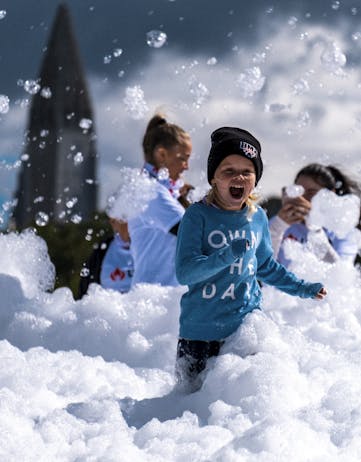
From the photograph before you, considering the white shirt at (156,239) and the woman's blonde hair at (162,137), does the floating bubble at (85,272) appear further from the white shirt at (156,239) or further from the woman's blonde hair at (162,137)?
the woman's blonde hair at (162,137)

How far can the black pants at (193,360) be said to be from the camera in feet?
12.1

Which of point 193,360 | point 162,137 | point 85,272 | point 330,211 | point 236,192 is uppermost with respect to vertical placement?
point 162,137

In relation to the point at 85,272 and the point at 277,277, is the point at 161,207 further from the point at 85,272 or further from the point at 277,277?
the point at 277,277

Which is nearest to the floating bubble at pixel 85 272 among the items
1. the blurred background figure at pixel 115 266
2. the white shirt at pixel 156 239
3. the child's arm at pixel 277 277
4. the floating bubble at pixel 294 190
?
the blurred background figure at pixel 115 266

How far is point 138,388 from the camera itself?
4.13 meters

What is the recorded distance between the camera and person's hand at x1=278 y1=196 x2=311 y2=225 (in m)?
5.90

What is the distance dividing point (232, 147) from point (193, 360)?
2.85ft

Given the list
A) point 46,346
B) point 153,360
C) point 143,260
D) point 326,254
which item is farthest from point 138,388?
point 326,254

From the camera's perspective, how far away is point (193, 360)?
12.1 feet

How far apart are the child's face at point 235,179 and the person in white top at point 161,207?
1589 mm

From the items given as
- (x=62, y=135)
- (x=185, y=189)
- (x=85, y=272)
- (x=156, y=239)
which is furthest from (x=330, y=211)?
(x=62, y=135)

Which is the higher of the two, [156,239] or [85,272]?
[156,239]

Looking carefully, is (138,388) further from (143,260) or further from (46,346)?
(143,260)

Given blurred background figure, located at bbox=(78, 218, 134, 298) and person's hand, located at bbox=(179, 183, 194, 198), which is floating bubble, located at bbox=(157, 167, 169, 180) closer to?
person's hand, located at bbox=(179, 183, 194, 198)
